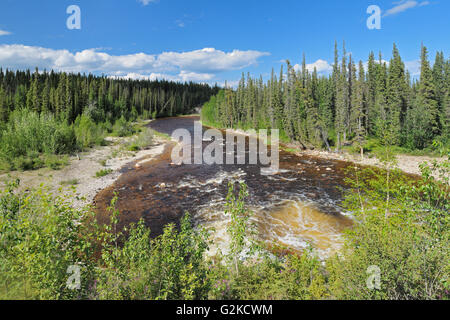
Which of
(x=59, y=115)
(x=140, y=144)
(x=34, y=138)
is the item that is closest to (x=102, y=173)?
(x=34, y=138)

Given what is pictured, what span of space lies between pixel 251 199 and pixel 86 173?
18.0 meters

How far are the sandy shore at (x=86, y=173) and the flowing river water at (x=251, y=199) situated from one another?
49.8 inches

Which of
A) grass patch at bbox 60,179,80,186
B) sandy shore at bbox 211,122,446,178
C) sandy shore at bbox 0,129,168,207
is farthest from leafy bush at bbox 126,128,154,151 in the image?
sandy shore at bbox 211,122,446,178

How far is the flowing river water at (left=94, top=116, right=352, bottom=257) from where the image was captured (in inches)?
538

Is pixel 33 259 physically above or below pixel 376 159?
below

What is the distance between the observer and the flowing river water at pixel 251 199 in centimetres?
1366

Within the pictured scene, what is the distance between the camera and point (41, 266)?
4.64m

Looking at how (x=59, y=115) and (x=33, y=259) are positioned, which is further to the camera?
(x=59, y=115)

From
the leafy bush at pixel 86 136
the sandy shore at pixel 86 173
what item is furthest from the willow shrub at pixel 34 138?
the leafy bush at pixel 86 136

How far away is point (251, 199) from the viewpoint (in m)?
18.8

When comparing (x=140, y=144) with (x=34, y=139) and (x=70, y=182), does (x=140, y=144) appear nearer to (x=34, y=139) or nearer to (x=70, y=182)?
(x=34, y=139)
